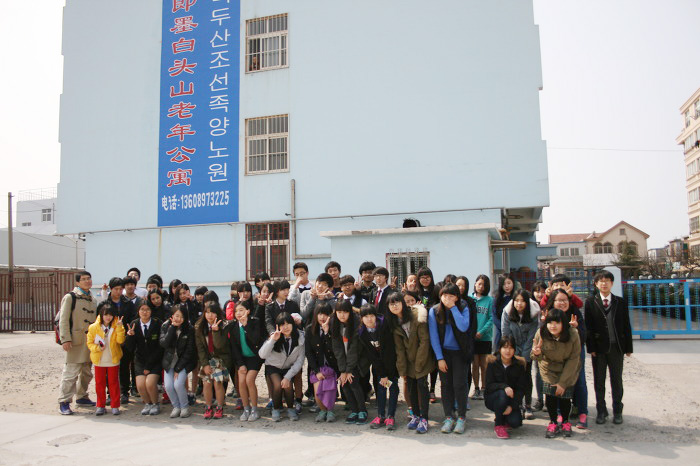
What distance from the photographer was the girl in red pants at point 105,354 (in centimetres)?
647

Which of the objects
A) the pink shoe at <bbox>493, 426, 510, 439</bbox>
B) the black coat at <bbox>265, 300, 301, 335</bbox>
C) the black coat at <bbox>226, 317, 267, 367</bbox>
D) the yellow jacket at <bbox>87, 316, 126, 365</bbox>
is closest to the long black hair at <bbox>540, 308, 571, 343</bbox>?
the pink shoe at <bbox>493, 426, 510, 439</bbox>

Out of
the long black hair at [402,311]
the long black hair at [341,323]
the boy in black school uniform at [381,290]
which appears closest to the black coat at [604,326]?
the long black hair at [402,311]

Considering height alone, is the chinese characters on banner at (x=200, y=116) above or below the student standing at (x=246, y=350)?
above

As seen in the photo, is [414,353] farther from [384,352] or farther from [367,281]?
[367,281]

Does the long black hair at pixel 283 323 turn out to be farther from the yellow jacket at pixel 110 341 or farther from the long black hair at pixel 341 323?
the yellow jacket at pixel 110 341

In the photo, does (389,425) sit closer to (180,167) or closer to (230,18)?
(180,167)

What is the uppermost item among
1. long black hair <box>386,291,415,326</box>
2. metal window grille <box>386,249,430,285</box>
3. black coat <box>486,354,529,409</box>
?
metal window grille <box>386,249,430,285</box>

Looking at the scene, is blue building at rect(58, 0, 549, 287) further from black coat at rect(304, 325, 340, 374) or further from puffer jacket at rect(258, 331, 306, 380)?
black coat at rect(304, 325, 340, 374)

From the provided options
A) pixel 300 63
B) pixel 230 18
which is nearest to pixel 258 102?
pixel 300 63

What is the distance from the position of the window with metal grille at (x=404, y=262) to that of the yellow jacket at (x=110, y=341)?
5.66 metres

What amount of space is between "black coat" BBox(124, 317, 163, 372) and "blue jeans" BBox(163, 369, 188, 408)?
0.83 feet

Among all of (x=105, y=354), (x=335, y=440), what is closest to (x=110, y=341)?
(x=105, y=354)

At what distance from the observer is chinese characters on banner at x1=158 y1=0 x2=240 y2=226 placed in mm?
13500

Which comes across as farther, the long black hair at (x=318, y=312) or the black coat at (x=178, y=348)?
the black coat at (x=178, y=348)
